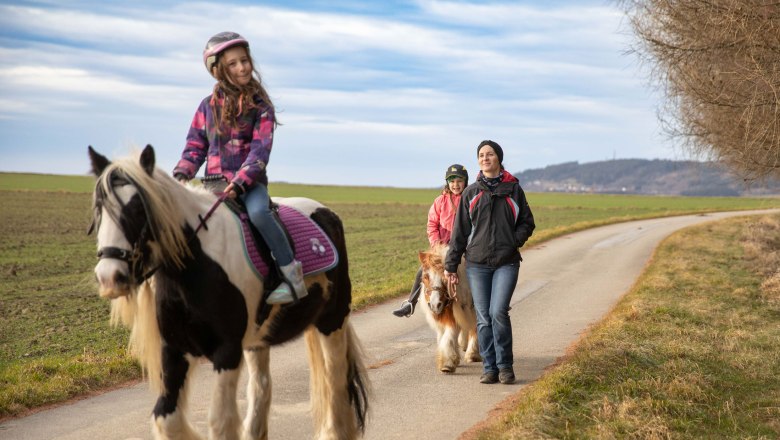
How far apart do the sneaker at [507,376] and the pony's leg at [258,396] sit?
3.39 m

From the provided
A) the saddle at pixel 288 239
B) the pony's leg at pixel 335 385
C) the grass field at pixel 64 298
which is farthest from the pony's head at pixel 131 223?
the pony's leg at pixel 335 385

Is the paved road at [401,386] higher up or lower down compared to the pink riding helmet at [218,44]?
lower down

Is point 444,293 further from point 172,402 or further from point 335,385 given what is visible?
point 172,402

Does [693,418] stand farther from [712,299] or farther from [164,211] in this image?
[712,299]

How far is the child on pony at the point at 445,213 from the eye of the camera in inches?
377

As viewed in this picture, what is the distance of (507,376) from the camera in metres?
8.06

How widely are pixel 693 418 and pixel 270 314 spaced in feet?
12.9

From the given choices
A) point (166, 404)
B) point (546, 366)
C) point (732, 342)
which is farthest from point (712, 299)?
point (166, 404)

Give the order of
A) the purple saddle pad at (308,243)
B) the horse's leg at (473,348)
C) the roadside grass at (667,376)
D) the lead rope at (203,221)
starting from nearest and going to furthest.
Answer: the lead rope at (203,221) < the purple saddle pad at (308,243) < the roadside grass at (667,376) < the horse's leg at (473,348)

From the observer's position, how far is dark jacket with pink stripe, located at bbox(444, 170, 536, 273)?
8164 millimetres

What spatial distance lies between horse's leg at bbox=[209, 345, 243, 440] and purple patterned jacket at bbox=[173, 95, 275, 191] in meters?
1.09

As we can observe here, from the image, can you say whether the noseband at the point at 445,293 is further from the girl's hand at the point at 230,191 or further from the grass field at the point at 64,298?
the girl's hand at the point at 230,191

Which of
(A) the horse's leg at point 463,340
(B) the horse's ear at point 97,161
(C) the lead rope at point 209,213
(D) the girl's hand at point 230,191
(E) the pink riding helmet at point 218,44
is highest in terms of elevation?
(E) the pink riding helmet at point 218,44

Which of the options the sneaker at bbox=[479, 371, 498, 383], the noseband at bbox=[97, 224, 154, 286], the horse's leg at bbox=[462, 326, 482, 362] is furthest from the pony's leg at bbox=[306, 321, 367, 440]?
the horse's leg at bbox=[462, 326, 482, 362]
